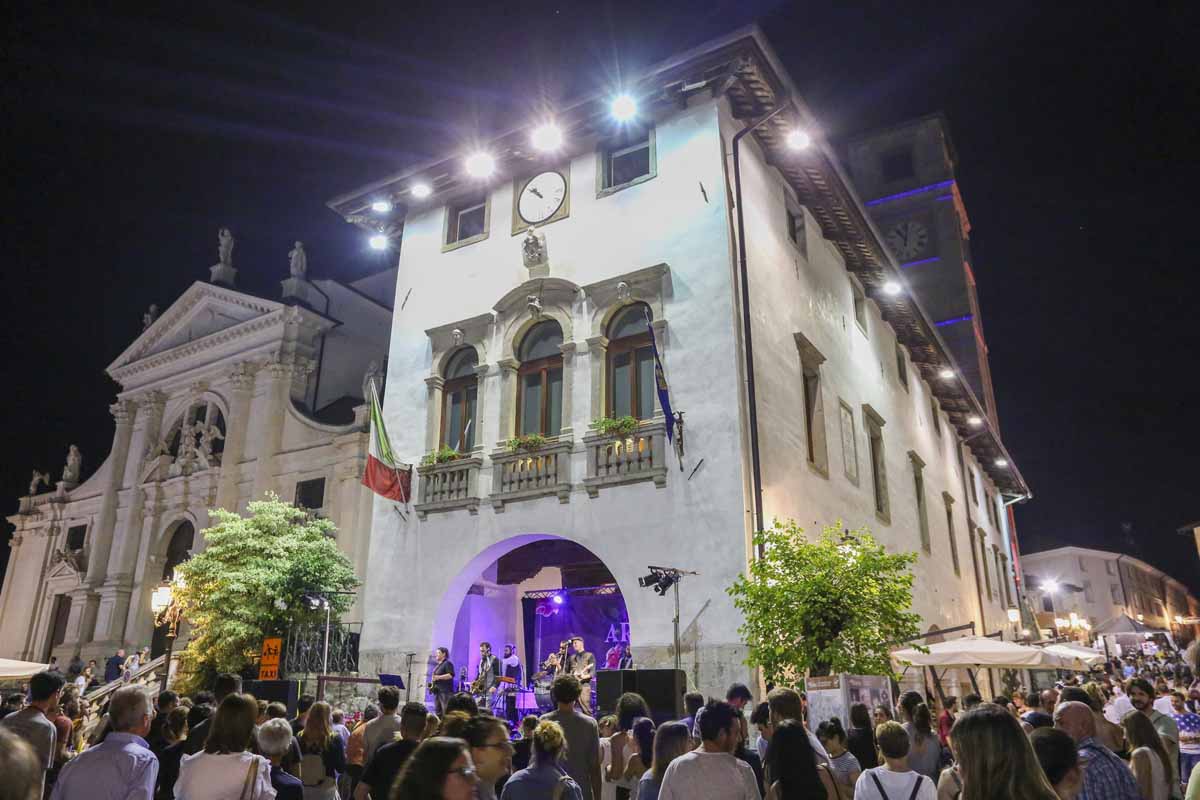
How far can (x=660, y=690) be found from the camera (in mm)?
12391

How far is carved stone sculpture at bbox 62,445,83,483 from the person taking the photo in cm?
3844

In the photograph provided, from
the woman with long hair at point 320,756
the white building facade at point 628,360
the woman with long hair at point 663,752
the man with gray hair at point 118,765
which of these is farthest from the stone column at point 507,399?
the man with gray hair at point 118,765

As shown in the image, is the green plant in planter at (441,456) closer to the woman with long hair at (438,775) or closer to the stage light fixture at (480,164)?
the stage light fixture at (480,164)

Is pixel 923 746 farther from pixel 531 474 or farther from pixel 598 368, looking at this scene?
pixel 598 368

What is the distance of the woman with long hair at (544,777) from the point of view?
5.48m

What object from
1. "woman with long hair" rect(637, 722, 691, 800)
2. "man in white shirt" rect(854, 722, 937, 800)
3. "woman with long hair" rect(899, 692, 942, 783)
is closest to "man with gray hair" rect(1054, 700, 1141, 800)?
"man in white shirt" rect(854, 722, 937, 800)

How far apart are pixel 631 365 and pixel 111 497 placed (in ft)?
92.4

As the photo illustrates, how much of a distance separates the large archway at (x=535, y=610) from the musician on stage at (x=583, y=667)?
1.67ft

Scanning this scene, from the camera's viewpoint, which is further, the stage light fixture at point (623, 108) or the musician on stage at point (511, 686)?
the stage light fixture at point (623, 108)

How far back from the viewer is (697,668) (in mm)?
14312

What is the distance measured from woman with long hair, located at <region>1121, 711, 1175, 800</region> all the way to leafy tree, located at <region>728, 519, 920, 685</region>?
5866 mm

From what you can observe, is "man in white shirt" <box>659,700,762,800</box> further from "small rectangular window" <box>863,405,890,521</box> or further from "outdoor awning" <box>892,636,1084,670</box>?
"small rectangular window" <box>863,405,890,521</box>

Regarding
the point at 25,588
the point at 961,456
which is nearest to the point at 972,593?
the point at 961,456

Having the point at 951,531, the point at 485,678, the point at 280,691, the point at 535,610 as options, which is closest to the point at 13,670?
the point at 280,691
